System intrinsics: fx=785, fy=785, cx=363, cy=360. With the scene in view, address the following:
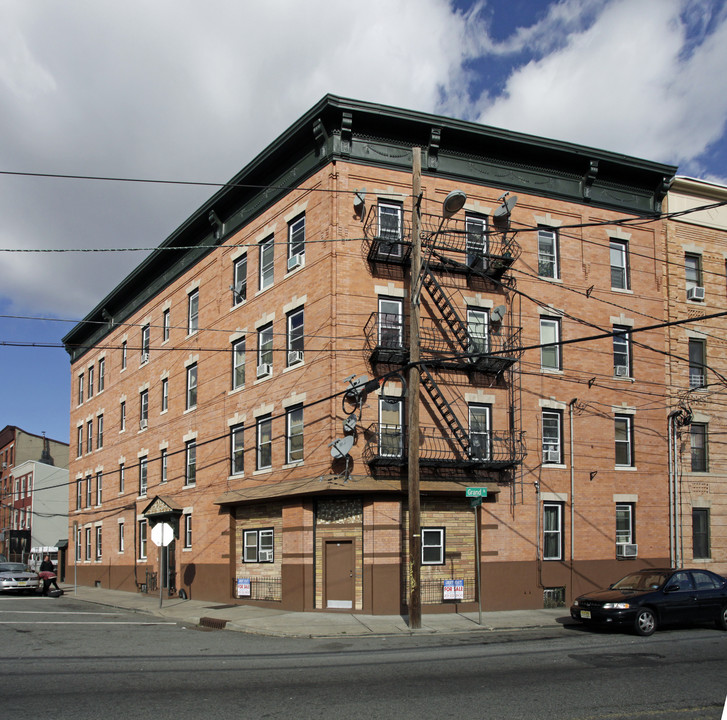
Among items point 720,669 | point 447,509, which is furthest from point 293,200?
point 720,669

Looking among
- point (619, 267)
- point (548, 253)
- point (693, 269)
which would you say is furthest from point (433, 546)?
point (693, 269)

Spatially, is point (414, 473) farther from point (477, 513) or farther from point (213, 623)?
point (213, 623)

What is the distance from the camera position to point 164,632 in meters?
18.2

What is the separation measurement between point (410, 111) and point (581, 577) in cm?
→ 1457

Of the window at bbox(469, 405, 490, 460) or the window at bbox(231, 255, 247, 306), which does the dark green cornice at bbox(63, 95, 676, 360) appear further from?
the window at bbox(469, 405, 490, 460)

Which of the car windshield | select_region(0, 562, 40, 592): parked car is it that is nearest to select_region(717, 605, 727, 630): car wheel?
the car windshield

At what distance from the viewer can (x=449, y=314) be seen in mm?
22469

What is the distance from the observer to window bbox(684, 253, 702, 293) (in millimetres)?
26797

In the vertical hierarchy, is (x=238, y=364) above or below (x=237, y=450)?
above

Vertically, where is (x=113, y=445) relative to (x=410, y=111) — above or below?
below

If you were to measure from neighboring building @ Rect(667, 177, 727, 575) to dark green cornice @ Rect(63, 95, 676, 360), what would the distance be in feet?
5.41

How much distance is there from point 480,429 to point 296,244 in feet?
26.0

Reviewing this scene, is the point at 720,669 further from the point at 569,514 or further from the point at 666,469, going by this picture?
the point at 666,469

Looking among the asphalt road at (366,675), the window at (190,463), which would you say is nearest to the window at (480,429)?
the asphalt road at (366,675)
